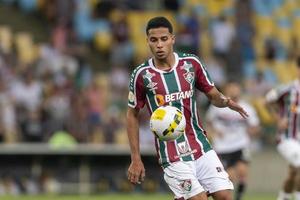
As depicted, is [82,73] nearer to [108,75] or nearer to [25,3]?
[108,75]

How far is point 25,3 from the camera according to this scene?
23.9m

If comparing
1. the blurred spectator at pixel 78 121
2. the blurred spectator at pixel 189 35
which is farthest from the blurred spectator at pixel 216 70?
the blurred spectator at pixel 78 121

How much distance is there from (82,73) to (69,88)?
56.1 inches

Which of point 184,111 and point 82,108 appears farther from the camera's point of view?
point 82,108

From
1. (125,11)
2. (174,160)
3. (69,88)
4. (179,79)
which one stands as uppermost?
(125,11)

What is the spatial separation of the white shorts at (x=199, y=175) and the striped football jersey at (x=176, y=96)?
0.06 meters

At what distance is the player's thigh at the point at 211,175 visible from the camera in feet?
32.1

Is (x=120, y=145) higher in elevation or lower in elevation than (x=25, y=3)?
lower

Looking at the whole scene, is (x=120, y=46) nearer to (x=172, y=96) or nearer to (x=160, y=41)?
(x=172, y=96)

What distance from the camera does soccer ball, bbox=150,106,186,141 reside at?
9433mm

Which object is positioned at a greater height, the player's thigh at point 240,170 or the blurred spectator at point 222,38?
the blurred spectator at point 222,38

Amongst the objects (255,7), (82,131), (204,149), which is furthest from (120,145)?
(204,149)

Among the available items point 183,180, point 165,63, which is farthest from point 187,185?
point 165,63

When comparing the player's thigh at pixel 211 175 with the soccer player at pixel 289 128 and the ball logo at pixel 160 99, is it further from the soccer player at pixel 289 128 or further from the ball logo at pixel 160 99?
the soccer player at pixel 289 128
